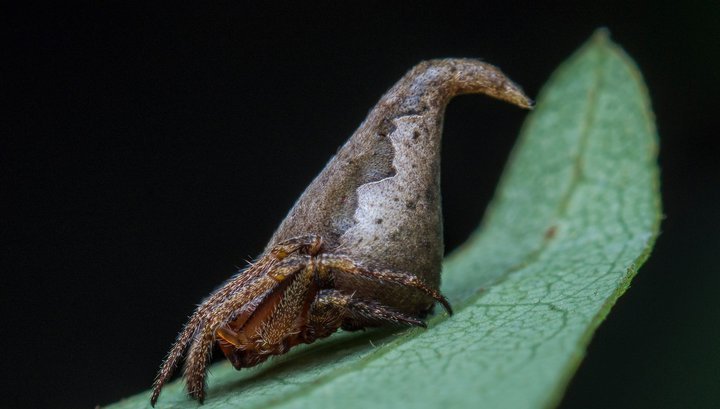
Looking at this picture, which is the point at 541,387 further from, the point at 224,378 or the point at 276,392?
the point at 224,378

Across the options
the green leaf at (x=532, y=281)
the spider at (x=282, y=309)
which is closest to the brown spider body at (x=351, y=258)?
the spider at (x=282, y=309)

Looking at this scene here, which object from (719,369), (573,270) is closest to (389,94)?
(573,270)

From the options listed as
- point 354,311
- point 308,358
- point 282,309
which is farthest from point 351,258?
point 308,358

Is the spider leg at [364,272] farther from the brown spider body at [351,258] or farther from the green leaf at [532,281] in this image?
the green leaf at [532,281]

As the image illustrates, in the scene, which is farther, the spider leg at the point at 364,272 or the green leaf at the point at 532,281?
the spider leg at the point at 364,272

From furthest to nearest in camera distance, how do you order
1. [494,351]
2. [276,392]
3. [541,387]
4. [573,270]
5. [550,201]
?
[550,201], [573,270], [276,392], [494,351], [541,387]

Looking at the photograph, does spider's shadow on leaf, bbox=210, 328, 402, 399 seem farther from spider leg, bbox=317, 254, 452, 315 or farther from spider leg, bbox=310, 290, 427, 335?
spider leg, bbox=317, 254, 452, 315

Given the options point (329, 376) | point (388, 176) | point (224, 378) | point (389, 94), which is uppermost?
point (389, 94)
